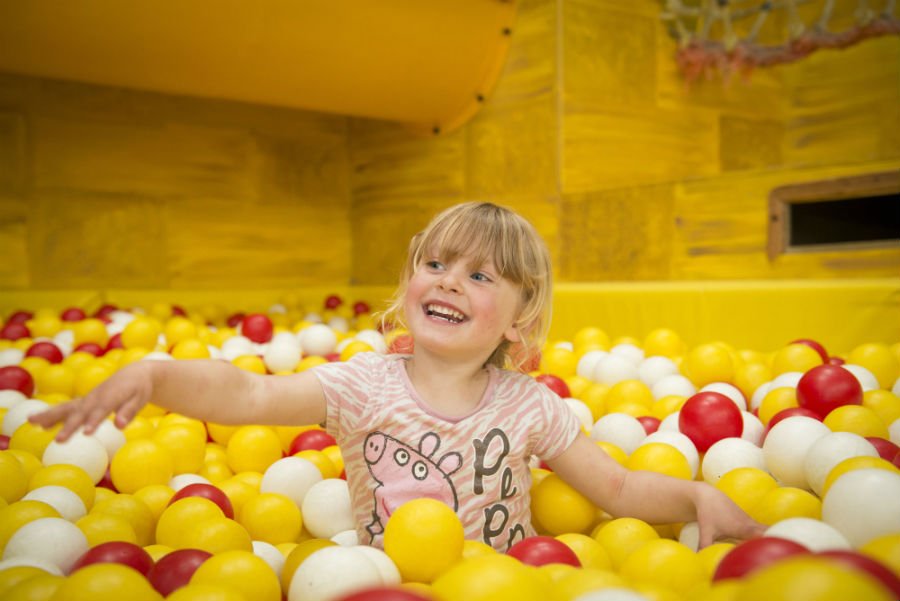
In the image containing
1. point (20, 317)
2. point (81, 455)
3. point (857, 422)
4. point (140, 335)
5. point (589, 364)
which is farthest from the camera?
point (20, 317)

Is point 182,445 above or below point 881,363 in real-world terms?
below

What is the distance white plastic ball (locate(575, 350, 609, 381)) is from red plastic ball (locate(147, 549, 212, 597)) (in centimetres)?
119

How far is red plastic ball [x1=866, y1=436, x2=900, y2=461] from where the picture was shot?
102cm

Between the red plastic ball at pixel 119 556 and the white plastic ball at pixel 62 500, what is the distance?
8.8 inches

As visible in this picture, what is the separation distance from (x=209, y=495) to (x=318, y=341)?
3.40ft

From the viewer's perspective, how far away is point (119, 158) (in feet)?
9.75

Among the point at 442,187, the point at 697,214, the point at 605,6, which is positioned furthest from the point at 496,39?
the point at 697,214

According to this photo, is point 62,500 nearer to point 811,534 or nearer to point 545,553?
point 545,553

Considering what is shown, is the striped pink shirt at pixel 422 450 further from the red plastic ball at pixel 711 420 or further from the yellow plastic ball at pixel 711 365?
the yellow plastic ball at pixel 711 365

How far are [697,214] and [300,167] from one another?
71.4 inches

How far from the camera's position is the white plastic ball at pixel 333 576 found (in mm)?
724

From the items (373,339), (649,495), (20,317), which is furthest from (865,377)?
(20,317)

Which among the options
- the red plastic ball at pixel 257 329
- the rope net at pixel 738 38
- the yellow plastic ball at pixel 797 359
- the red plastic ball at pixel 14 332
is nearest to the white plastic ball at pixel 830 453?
the yellow plastic ball at pixel 797 359

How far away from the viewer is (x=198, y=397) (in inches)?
31.4
